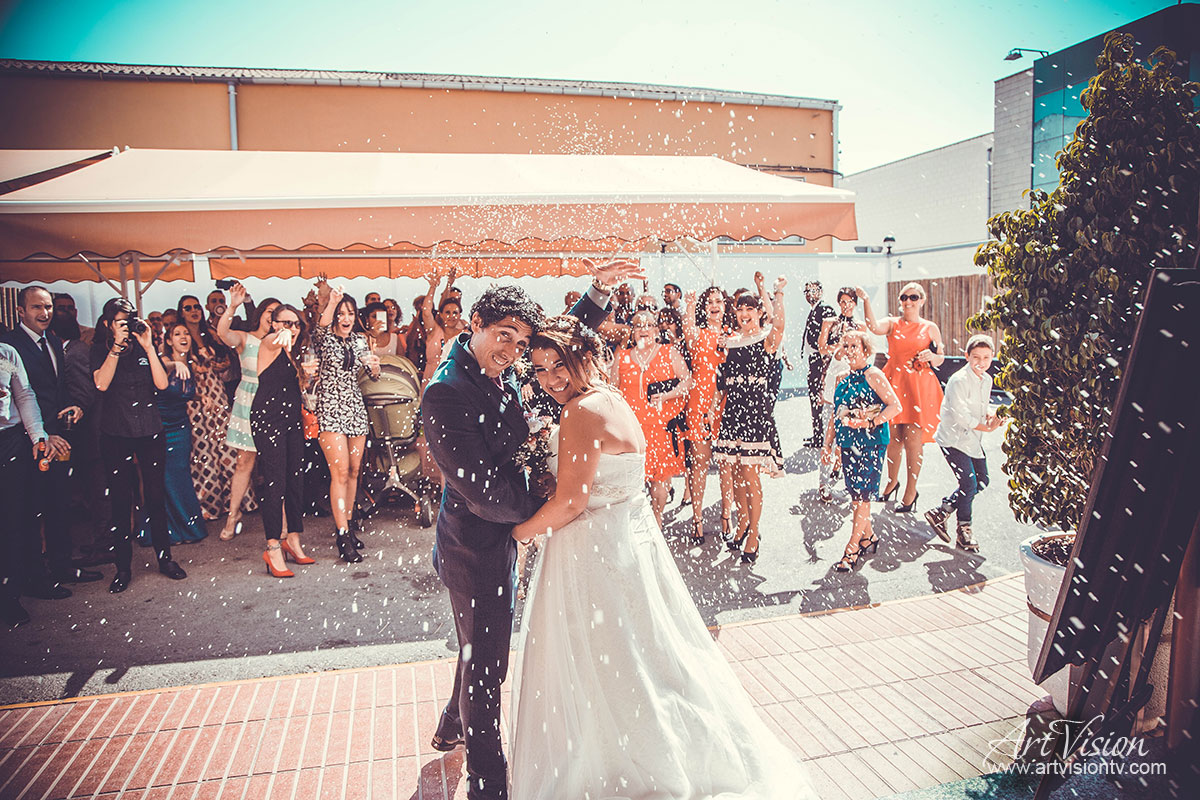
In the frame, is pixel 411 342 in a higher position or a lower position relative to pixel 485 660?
higher

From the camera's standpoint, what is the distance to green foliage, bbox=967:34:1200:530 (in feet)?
9.36

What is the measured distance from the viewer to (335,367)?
5.71 meters

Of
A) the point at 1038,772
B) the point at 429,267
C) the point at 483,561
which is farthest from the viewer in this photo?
the point at 429,267

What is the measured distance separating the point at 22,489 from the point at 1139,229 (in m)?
6.51

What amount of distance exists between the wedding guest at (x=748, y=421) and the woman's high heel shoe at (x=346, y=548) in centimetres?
307

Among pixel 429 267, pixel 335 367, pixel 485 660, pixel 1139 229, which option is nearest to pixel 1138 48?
pixel 1139 229

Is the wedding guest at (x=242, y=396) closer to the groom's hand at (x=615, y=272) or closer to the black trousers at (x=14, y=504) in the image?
the black trousers at (x=14, y=504)

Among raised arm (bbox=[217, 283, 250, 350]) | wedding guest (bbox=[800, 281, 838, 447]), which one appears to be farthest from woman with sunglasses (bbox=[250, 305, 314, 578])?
wedding guest (bbox=[800, 281, 838, 447])

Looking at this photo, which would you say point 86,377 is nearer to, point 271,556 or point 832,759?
point 271,556

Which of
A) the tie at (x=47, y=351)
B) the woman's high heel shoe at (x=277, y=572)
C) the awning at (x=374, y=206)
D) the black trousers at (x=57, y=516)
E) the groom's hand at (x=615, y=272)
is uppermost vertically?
the awning at (x=374, y=206)

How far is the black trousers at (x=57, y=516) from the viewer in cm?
537

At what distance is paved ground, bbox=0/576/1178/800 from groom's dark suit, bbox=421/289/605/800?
1.48 feet

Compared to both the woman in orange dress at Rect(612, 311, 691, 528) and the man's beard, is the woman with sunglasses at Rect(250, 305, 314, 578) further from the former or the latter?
the woman in orange dress at Rect(612, 311, 691, 528)

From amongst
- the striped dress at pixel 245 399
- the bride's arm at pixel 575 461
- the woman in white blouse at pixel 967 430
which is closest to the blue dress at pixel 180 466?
the striped dress at pixel 245 399
